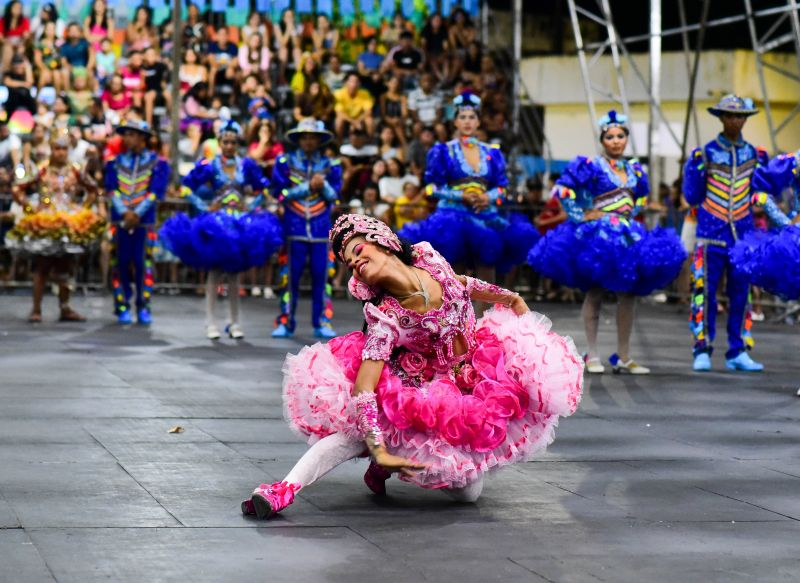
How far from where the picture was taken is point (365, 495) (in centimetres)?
661

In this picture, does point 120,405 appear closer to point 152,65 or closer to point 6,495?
point 6,495

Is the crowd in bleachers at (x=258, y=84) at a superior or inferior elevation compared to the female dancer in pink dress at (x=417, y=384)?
superior

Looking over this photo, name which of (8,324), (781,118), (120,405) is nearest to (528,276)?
(781,118)

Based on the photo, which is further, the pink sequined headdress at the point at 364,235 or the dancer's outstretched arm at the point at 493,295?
the dancer's outstretched arm at the point at 493,295

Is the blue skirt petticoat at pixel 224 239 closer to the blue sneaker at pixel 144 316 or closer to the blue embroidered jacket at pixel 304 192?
the blue embroidered jacket at pixel 304 192

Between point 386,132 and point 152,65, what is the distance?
4165 millimetres

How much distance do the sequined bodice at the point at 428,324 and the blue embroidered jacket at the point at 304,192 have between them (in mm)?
7672

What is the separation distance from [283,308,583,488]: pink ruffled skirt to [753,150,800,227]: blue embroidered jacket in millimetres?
4906

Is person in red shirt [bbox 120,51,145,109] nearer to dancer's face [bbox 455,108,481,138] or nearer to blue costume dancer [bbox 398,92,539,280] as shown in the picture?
blue costume dancer [bbox 398,92,539,280]

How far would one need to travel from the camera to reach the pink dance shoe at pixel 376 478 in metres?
6.54

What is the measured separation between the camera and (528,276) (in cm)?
2084

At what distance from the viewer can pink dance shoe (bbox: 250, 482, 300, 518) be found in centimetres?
595

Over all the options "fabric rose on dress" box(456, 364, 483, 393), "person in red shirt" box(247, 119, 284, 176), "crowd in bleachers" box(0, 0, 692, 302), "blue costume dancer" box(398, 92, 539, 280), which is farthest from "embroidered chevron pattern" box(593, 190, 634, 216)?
"person in red shirt" box(247, 119, 284, 176)

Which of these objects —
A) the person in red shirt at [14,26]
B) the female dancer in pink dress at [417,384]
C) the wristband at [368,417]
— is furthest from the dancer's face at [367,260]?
the person in red shirt at [14,26]
